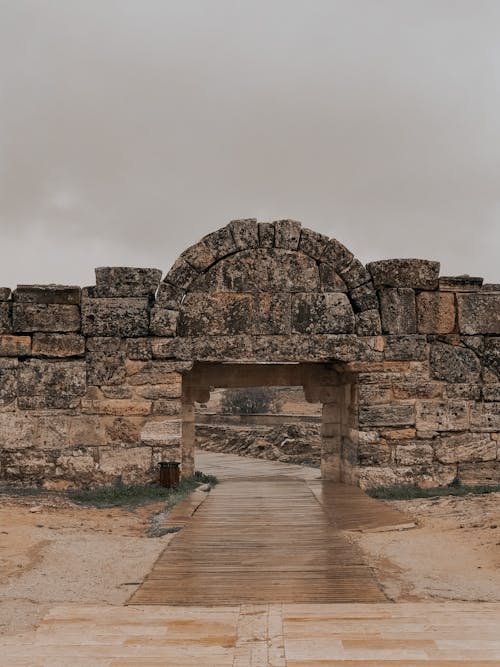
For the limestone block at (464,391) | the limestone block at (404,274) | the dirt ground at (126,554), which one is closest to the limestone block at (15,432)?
the dirt ground at (126,554)

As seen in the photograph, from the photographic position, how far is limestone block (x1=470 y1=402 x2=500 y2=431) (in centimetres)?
857

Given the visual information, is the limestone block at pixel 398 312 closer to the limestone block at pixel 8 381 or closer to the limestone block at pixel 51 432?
the limestone block at pixel 51 432

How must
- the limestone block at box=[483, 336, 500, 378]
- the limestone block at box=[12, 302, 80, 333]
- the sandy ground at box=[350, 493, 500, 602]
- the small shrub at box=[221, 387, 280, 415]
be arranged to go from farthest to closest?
the small shrub at box=[221, 387, 280, 415] < the limestone block at box=[483, 336, 500, 378] < the limestone block at box=[12, 302, 80, 333] < the sandy ground at box=[350, 493, 500, 602]

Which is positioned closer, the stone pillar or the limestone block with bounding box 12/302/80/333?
the limestone block with bounding box 12/302/80/333

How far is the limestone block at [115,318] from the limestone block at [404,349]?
118 inches

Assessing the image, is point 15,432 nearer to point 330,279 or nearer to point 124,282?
point 124,282

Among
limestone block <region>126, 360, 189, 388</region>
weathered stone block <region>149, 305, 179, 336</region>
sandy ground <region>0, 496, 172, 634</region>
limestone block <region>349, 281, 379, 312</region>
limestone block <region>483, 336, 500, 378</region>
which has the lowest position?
sandy ground <region>0, 496, 172, 634</region>

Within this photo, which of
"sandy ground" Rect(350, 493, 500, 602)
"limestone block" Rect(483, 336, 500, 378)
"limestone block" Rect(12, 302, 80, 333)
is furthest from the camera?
"limestone block" Rect(483, 336, 500, 378)

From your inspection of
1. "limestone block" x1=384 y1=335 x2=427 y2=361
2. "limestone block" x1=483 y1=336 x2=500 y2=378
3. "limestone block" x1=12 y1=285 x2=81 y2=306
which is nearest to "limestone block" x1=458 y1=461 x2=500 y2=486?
"limestone block" x1=483 y1=336 x2=500 y2=378

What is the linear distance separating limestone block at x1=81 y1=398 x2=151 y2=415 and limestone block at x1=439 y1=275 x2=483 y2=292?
398 centimetres

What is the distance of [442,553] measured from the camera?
5.32 m

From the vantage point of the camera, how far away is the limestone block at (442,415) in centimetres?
848

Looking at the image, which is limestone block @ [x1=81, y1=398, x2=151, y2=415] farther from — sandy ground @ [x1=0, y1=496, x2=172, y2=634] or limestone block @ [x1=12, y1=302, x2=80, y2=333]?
sandy ground @ [x1=0, y1=496, x2=172, y2=634]

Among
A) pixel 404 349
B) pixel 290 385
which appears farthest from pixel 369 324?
pixel 290 385
